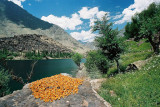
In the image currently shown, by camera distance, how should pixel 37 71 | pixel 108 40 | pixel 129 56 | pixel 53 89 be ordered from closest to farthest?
pixel 53 89
pixel 108 40
pixel 129 56
pixel 37 71

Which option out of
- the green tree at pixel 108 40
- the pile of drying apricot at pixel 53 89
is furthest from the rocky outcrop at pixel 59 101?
the green tree at pixel 108 40

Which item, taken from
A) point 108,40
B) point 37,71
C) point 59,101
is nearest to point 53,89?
point 59,101

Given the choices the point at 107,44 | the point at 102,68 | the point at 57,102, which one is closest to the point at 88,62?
the point at 102,68

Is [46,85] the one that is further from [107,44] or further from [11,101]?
[107,44]

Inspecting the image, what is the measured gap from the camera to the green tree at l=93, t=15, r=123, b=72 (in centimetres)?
1689

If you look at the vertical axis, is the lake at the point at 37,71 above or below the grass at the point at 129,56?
below

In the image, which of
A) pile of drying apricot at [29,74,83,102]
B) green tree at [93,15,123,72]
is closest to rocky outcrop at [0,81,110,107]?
pile of drying apricot at [29,74,83,102]

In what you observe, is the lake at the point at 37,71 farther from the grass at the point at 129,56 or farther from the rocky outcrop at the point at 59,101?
A: the grass at the point at 129,56

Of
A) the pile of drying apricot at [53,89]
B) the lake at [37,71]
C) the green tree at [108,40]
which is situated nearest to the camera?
the pile of drying apricot at [53,89]

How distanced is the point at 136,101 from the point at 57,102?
531 cm

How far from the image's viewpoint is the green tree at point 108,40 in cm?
1689

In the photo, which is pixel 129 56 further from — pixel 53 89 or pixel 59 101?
pixel 59 101

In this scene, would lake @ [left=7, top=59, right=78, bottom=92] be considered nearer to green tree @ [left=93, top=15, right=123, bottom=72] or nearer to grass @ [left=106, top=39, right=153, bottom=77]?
green tree @ [left=93, top=15, right=123, bottom=72]

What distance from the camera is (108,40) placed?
17219 mm
